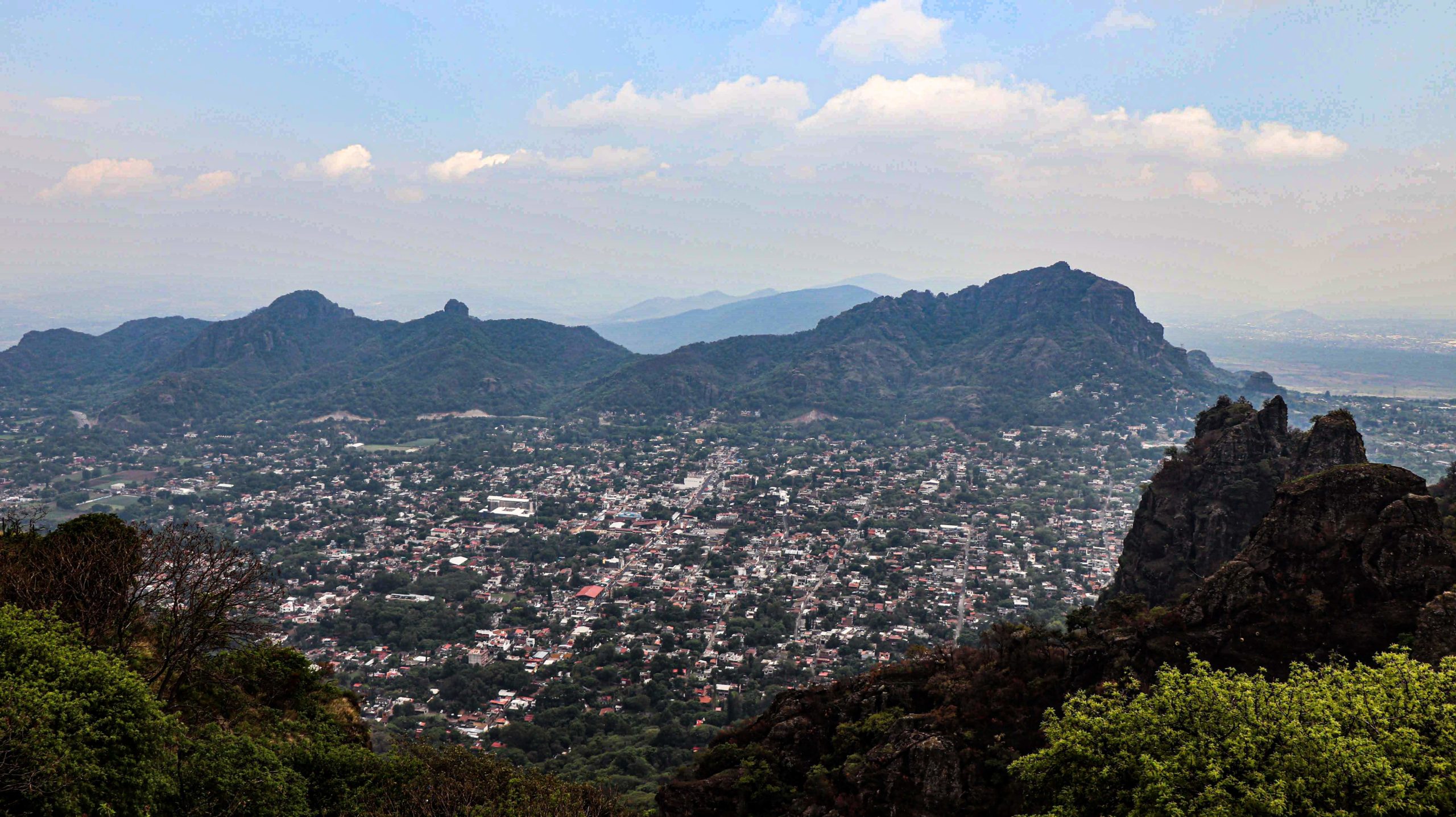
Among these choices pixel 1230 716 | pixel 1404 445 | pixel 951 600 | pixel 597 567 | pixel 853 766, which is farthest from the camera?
pixel 1404 445

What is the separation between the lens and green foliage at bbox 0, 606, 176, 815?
11.3 meters

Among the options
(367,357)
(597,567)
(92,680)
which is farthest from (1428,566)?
(367,357)

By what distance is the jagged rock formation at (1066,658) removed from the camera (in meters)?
17.9

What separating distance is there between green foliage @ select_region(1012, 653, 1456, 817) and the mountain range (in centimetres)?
11100

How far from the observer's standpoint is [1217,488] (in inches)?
1272

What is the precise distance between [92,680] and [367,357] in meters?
171

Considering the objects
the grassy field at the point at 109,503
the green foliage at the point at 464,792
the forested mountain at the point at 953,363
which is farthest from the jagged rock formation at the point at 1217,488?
the grassy field at the point at 109,503

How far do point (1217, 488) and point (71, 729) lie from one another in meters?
39.2

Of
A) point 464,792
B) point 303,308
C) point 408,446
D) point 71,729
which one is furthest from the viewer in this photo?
point 303,308

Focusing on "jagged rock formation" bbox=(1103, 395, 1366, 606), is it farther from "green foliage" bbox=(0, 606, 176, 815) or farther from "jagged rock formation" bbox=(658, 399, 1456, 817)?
"green foliage" bbox=(0, 606, 176, 815)

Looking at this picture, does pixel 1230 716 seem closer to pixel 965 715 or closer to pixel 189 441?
pixel 965 715

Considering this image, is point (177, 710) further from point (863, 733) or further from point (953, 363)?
point (953, 363)

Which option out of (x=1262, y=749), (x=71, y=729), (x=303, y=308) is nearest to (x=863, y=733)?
(x=1262, y=749)

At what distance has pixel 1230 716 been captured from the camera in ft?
41.2
